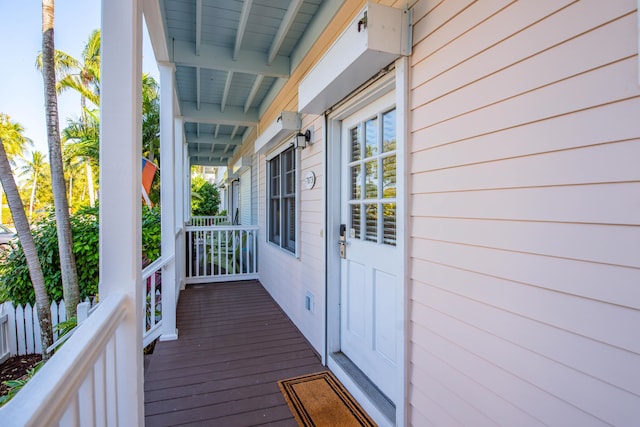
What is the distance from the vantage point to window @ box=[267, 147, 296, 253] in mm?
4199

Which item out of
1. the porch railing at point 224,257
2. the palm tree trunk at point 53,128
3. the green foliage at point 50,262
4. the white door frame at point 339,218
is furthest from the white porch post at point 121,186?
the porch railing at point 224,257

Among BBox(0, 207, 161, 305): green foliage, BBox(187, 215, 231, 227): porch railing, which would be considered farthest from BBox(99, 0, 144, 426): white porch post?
BBox(187, 215, 231, 227): porch railing

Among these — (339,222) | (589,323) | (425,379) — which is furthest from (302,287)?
(589,323)

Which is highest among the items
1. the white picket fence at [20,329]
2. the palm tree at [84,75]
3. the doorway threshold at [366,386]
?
the palm tree at [84,75]

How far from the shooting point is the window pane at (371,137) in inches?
89.5

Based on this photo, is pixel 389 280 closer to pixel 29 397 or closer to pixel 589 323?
pixel 589 323

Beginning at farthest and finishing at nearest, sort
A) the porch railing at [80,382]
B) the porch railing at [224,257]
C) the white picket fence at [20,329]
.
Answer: the porch railing at [224,257] → the white picket fence at [20,329] → the porch railing at [80,382]

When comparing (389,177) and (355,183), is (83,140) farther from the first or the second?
(389,177)

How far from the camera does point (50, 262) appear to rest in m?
4.29

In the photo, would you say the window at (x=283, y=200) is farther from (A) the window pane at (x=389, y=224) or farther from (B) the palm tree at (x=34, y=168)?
(B) the palm tree at (x=34, y=168)

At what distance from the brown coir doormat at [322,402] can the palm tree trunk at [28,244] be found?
8.71ft

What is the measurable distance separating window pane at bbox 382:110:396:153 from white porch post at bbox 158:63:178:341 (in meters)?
2.41

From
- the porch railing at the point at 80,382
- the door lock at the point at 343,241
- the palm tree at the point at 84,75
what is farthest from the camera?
the palm tree at the point at 84,75

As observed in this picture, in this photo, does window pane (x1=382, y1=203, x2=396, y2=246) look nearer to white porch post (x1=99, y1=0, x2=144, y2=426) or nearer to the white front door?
the white front door
